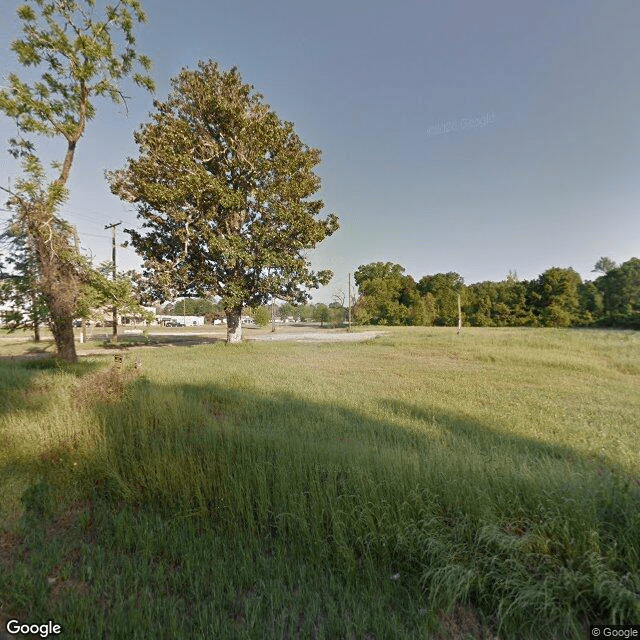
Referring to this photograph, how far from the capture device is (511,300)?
62.8 metres

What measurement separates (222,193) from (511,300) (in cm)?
6335

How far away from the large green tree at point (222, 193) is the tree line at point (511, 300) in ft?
155

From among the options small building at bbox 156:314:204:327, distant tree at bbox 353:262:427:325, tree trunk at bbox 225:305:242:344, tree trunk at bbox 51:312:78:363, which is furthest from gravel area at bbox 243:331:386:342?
small building at bbox 156:314:204:327

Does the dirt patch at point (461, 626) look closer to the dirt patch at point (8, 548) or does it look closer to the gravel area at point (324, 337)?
the dirt patch at point (8, 548)

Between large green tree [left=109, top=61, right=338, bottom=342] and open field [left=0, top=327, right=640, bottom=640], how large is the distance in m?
14.7

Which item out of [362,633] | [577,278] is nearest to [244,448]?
[362,633]

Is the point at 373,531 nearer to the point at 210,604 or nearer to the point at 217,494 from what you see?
the point at 210,604

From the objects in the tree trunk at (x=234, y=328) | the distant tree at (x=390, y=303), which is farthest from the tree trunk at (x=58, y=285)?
the distant tree at (x=390, y=303)

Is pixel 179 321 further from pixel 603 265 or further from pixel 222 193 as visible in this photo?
pixel 603 265

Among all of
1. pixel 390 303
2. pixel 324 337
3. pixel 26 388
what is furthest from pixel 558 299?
pixel 26 388

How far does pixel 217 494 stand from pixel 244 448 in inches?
30.2

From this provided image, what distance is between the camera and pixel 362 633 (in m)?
1.94

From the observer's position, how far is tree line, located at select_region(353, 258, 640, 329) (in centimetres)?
5678

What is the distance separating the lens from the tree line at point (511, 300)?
56.8 meters
